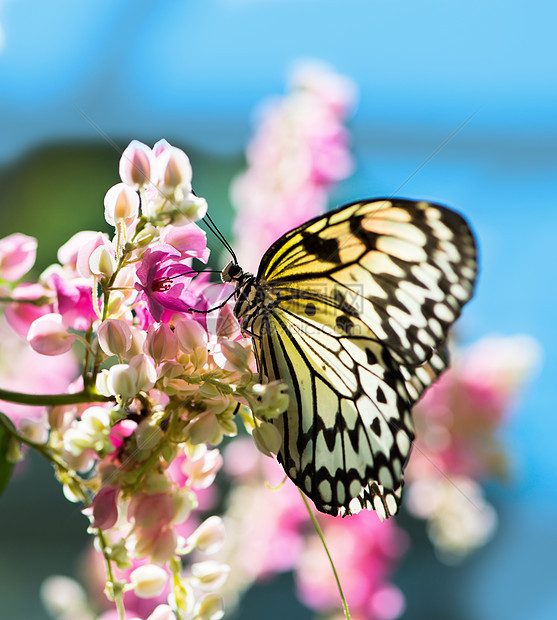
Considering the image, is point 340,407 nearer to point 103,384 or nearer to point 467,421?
point 103,384

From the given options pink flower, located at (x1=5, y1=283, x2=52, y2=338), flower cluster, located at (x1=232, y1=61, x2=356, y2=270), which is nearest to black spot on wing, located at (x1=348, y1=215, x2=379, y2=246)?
pink flower, located at (x1=5, y1=283, x2=52, y2=338)

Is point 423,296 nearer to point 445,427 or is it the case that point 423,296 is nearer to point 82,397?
point 82,397

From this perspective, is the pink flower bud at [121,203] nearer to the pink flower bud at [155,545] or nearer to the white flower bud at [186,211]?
the white flower bud at [186,211]

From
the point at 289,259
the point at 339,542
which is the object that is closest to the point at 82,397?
the point at 289,259

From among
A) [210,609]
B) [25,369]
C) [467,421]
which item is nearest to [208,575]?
[210,609]

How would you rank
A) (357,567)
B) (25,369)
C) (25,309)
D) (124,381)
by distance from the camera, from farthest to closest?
(357,567)
(25,369)
(25,309)
(124,381)

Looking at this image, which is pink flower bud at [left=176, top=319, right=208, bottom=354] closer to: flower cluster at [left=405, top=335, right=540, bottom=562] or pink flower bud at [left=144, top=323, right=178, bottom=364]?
pink flower bud at [left=144, top=323, right=178, bottom=364]

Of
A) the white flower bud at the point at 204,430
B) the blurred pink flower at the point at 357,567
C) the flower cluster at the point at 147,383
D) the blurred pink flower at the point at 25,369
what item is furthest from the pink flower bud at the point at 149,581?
the blurred pink flower at the point at 357,567
